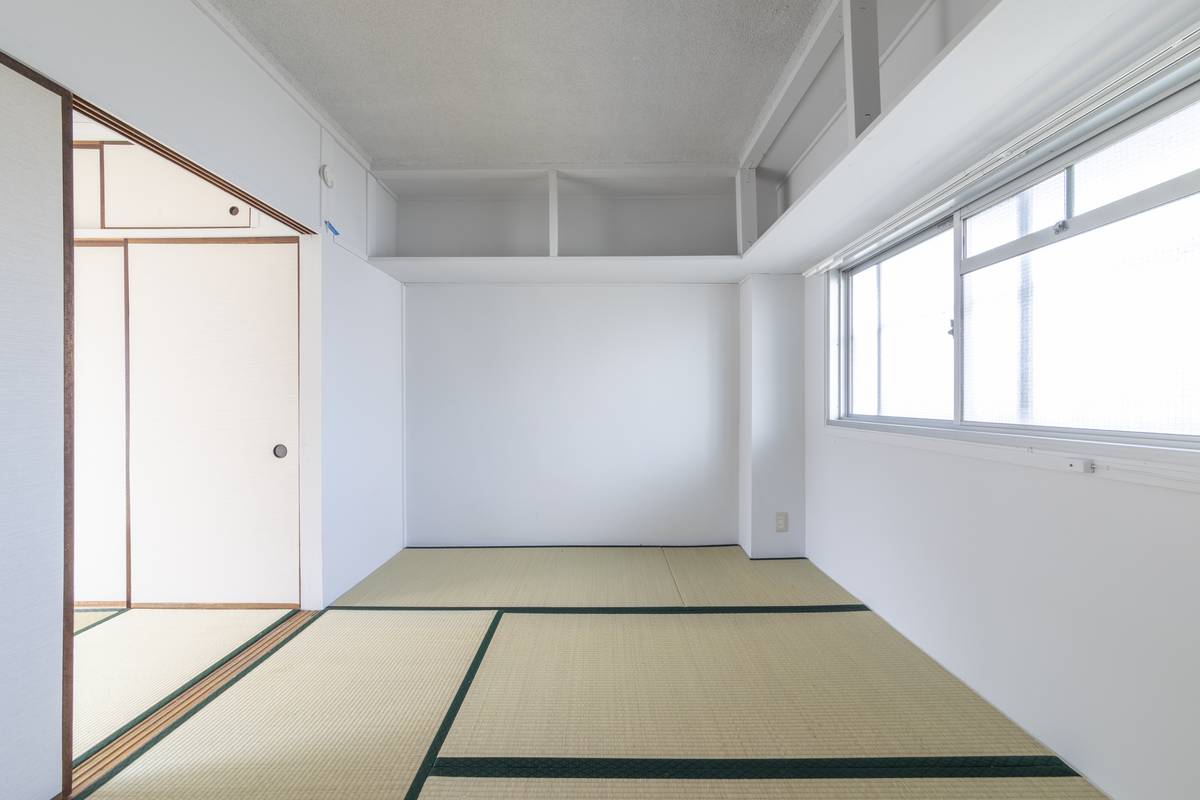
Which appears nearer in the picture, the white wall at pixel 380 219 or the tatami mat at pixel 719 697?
the tatami mat at pixel 719 697

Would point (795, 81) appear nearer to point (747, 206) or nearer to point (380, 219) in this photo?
point (747, 206)

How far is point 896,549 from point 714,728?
1.43 meters

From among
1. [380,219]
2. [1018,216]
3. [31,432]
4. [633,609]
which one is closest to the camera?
[31,432]

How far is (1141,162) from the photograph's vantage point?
5.11 feet

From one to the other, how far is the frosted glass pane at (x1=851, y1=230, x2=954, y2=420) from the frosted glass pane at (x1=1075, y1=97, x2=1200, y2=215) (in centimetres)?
68

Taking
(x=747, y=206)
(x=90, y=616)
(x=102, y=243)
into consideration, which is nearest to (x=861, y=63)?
(x=747, y=206)

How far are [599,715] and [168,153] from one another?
→ 2.63 metres

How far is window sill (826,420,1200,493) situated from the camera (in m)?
1.37

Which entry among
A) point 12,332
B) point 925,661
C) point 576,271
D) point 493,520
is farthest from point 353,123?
point 925,661

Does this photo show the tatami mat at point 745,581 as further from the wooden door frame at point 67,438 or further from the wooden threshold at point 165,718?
the wooden door frame at point 67,438

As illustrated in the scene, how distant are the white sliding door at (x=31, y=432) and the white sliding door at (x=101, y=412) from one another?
6.02 ft

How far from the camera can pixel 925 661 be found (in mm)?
2365

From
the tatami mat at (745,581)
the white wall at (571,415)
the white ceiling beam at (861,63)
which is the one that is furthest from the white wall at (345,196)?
the tatami mat at (745,581)

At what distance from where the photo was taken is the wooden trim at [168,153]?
5.46 ft
